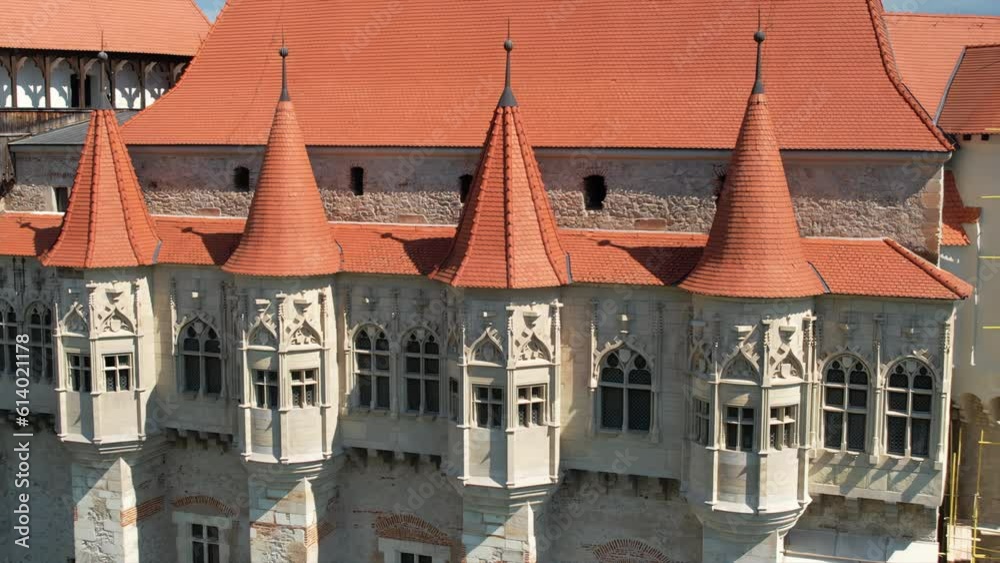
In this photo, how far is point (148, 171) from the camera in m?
23.6

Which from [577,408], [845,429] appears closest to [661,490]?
[577,408]

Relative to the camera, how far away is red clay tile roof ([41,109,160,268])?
20797 millimetres

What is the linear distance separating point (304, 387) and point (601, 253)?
6190 mm

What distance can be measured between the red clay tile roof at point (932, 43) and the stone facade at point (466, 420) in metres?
7.57

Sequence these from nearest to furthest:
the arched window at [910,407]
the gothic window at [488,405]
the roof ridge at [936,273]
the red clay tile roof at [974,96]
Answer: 1. the roof ridge at [936,273]
2. the arched window at [910,407]
3. the gothic window at [488,405]
4. the red clay tile roof at [974,96]

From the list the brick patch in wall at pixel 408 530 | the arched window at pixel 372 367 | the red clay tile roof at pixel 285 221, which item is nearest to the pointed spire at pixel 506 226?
the arched window at pixel 372 367

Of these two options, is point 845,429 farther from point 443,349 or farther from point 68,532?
point 68,532

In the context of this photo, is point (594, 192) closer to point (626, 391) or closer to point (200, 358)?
point (626, 391)

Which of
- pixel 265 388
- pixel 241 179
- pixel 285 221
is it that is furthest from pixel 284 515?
pixel 241 179

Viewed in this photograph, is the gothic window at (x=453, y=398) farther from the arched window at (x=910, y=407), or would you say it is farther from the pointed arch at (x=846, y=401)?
the arched window at (x=910, y=407)

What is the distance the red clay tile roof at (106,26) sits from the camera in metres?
26.1

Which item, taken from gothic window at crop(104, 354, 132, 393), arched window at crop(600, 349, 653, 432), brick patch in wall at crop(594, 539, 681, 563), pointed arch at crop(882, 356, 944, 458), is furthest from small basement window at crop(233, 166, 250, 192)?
pointed arch at crop(882, 356, 944, 458)

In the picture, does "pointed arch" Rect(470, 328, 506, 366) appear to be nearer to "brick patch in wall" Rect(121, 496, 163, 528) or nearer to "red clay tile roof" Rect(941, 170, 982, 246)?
"brick patch in wall" Rect(121, 496, 163, 528)

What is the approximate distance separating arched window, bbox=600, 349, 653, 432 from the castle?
2.1 inches
